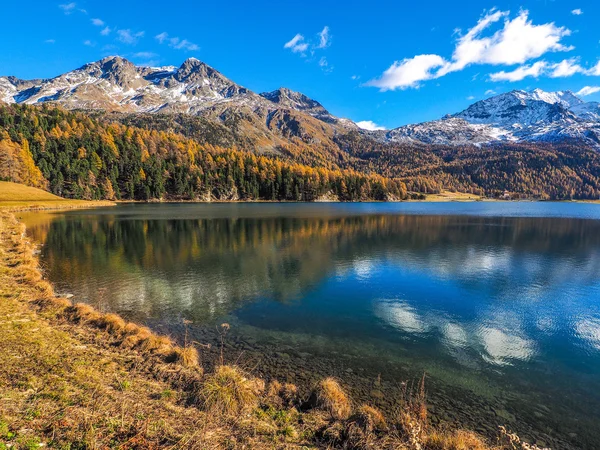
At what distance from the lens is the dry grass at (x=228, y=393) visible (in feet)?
34.7

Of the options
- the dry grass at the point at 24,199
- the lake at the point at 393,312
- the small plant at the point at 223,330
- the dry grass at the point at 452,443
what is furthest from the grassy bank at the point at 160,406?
the dry grass at the point at 24,199

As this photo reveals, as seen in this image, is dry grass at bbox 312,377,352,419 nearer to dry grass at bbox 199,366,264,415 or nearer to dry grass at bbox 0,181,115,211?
dry grass at bbox 199,366,264,415

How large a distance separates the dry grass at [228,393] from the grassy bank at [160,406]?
0.04 metres

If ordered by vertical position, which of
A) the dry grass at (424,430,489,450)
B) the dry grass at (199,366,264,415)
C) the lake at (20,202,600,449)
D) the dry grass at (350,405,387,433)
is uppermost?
the dry grass at (199,366,264,415)

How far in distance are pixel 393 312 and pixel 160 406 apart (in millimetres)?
18191

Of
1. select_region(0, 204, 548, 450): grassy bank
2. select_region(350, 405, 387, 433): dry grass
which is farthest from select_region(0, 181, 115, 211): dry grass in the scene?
select_region(350, 405, 387, 433): dry grass

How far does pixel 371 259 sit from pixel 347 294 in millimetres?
15494

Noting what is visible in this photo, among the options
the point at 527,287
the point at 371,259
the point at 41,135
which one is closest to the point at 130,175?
the point at 41,135

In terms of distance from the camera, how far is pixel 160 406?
33.5 feet

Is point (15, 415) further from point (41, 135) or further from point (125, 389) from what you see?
point (41, 135)

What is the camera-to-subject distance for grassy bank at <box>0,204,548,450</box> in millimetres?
8469

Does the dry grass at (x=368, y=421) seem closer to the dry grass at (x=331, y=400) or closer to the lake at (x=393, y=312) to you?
the dry grass at (x=331, y=400)

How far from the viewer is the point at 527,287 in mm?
31047

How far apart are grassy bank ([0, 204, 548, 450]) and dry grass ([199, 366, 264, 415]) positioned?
4cm
